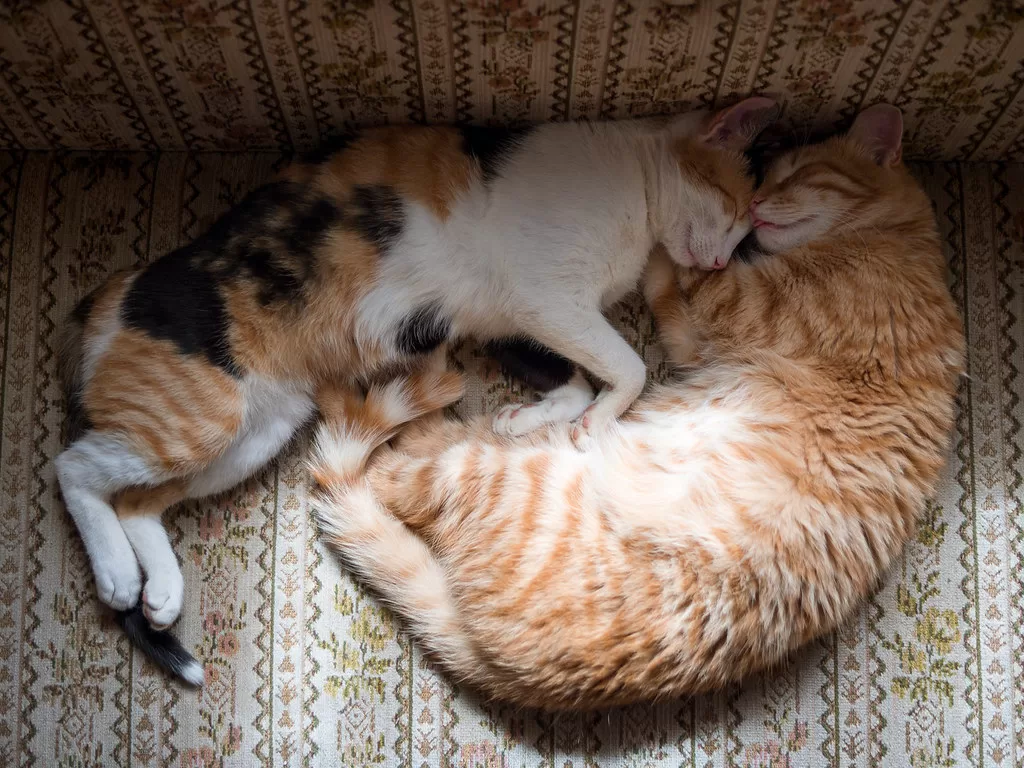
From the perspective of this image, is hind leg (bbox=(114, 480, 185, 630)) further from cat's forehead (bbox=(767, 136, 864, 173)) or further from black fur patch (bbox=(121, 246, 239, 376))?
cat's forehead (bbox=(767, 136, 864, 173))

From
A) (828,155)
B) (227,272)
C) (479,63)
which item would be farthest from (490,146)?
(828,155)

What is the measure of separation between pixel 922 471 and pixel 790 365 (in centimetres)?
29

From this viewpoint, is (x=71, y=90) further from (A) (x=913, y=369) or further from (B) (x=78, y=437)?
(A) (x=913, y=369)

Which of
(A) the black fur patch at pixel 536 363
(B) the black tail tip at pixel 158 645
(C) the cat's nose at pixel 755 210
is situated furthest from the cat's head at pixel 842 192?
(B) the black tail tip at pixel 158 645

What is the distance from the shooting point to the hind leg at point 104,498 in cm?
140

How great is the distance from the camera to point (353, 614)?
5.21ft

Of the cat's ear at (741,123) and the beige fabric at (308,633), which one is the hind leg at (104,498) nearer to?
the beige fabric at (308,633)

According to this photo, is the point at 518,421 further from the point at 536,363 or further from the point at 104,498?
the point at 104,498

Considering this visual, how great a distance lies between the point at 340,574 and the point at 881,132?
129cm

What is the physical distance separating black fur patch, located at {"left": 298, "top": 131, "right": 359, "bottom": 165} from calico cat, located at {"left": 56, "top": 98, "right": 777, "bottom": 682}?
1 cm

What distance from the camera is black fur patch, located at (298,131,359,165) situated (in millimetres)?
1467

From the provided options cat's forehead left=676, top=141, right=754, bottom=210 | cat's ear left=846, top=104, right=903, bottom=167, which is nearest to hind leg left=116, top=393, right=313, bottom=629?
cat's forehead left=676, top=141, right=754, bottom=210

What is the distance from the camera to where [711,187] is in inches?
59.2

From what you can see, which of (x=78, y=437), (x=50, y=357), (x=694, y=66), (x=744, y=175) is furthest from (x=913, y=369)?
(x=50, y=357)
